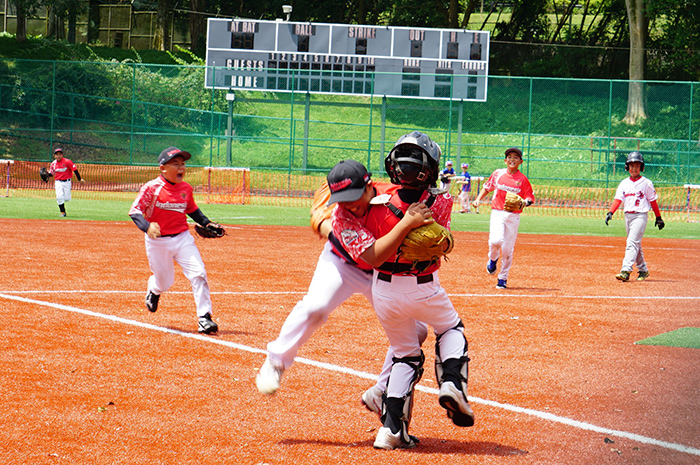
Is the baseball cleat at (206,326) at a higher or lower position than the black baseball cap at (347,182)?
lower

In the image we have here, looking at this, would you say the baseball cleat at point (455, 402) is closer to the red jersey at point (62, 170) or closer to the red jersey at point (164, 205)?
the red jersey at point (164, 205)

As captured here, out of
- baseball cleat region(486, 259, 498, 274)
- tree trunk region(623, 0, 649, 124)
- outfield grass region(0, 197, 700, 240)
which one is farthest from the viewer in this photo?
tree trunk region(623, 0, 649, 124)

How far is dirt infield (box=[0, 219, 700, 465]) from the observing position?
4.77 metres

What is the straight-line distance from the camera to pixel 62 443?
4.70 m

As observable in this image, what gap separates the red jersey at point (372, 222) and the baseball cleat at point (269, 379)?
1006mm

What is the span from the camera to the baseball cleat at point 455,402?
452 cm

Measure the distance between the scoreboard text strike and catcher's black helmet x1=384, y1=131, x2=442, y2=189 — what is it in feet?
104

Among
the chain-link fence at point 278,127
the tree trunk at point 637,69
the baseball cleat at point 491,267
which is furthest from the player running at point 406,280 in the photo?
the tree trunk at point 637,69

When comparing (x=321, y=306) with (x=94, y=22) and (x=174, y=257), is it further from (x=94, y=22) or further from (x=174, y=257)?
(x=94, y=22)

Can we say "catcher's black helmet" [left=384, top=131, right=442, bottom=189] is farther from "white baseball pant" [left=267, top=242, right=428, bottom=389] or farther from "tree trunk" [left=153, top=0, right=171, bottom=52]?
"tree trunk" [left=153, top=0, right=171, bottom=52]

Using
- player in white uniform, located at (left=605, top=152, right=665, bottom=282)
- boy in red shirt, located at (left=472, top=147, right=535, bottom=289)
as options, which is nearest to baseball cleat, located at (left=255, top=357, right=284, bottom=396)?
boy in red shirt, located at (left=472, top=147, right=535, bottom=289)

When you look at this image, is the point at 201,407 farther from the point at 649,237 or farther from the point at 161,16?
the point at 161,16

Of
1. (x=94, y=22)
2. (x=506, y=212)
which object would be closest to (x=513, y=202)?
(x=506, y=212)

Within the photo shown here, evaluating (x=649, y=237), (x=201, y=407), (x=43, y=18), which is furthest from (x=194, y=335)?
(x=43, y=18)
